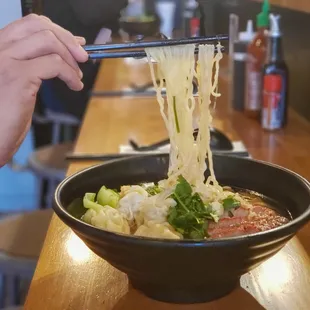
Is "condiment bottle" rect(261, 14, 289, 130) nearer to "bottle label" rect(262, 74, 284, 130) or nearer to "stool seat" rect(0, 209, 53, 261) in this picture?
"bottle label" rect(262, 74, 284, 130)

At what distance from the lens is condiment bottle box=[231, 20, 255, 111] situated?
2191 mm

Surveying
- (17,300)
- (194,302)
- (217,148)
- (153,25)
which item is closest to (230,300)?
(194,302)

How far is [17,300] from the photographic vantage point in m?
1.88

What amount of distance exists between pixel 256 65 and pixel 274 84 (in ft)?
0.60

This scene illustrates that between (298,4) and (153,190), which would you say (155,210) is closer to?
(153,190)

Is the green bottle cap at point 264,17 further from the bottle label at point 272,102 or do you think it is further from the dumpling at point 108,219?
the dumpling at point 108,219

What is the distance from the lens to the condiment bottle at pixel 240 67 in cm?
219

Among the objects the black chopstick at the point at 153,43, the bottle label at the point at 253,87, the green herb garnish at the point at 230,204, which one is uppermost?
the black chopstick at the point at 153,43

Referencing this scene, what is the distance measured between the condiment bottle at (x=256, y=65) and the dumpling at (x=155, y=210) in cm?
114

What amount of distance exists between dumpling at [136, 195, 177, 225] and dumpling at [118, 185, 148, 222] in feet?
A: 0.04

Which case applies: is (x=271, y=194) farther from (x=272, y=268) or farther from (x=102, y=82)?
(x=102, y=82)

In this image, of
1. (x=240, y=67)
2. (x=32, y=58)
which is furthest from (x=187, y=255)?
(x=240, y=67)

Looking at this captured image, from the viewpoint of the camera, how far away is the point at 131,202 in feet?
3.41

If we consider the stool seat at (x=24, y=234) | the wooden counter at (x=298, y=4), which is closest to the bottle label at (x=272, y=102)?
the wooden counter at (x=298, y=4)
